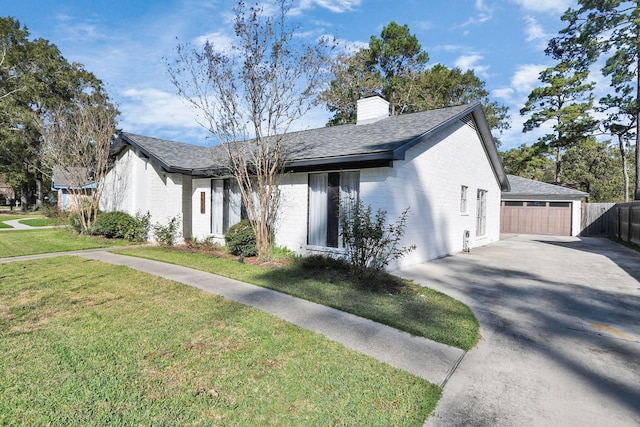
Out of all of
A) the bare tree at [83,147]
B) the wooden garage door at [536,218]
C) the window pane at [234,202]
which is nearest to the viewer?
the window pane at [234,202]

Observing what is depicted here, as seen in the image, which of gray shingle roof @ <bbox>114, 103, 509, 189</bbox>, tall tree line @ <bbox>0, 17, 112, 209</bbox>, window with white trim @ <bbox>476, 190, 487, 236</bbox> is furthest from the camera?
tall tree line @ <bbox>0, 17, 112, 209</bbox>

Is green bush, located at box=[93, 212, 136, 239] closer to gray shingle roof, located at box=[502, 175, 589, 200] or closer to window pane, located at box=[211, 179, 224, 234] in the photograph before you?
window pane, located at box=[211, 179, 224, 234]

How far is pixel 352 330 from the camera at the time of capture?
164 inches

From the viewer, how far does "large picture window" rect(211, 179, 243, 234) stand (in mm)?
10922

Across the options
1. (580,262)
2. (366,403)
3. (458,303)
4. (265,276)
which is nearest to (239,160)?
(265,276)

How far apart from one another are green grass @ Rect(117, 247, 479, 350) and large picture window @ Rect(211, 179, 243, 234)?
109 inches

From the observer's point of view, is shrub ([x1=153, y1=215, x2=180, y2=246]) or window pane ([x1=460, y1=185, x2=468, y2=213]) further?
window pane ([x1=460, y1=185, x2=468, y2=213])

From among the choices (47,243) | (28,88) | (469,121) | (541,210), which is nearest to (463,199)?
(469,121)

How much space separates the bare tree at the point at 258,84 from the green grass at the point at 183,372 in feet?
15.0

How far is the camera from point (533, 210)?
20.2m

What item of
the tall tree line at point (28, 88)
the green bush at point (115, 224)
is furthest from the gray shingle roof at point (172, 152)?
the tall tree line at point (28, 88)

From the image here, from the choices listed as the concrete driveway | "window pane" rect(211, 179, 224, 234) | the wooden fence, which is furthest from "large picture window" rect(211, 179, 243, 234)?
the wooden fence

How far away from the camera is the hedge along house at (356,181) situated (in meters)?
8.38

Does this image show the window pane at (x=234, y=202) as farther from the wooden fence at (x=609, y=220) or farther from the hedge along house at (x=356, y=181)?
the wooden fence at (x=609, y=220)
